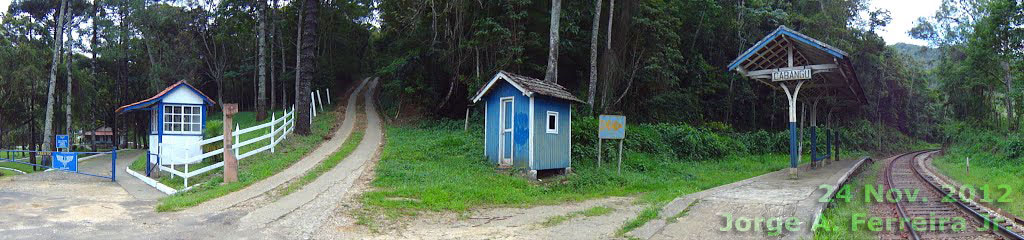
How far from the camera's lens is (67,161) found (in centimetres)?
1627

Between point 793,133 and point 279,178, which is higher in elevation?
point 793,133

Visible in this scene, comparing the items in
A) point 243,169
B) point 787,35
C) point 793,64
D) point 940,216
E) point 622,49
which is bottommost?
point 940,216

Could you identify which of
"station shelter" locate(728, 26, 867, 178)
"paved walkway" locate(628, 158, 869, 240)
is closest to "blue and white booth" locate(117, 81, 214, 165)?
"paved walkway" locate(628, 158, 869, 240)

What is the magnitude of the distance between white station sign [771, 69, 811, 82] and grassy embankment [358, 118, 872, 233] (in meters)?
3.07

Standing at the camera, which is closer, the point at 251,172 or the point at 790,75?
the point at 251,172

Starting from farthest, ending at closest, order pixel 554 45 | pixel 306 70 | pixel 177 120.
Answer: pixel 306 70
pixel 554 45
pixel 177 120

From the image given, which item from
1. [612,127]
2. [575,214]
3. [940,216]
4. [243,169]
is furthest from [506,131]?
[940,216]

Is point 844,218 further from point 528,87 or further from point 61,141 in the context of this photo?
point 61,141

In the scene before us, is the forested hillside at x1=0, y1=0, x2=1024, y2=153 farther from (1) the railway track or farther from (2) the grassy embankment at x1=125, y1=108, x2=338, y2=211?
(1) the railway track

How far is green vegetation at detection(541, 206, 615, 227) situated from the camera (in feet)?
30.0

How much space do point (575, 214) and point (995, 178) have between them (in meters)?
14.4

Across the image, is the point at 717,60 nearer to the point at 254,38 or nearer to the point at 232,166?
the point at 232,166

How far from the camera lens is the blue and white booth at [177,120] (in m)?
16.5

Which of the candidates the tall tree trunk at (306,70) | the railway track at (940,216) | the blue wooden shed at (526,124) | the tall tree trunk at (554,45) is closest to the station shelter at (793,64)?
the railway track at (940,216)
